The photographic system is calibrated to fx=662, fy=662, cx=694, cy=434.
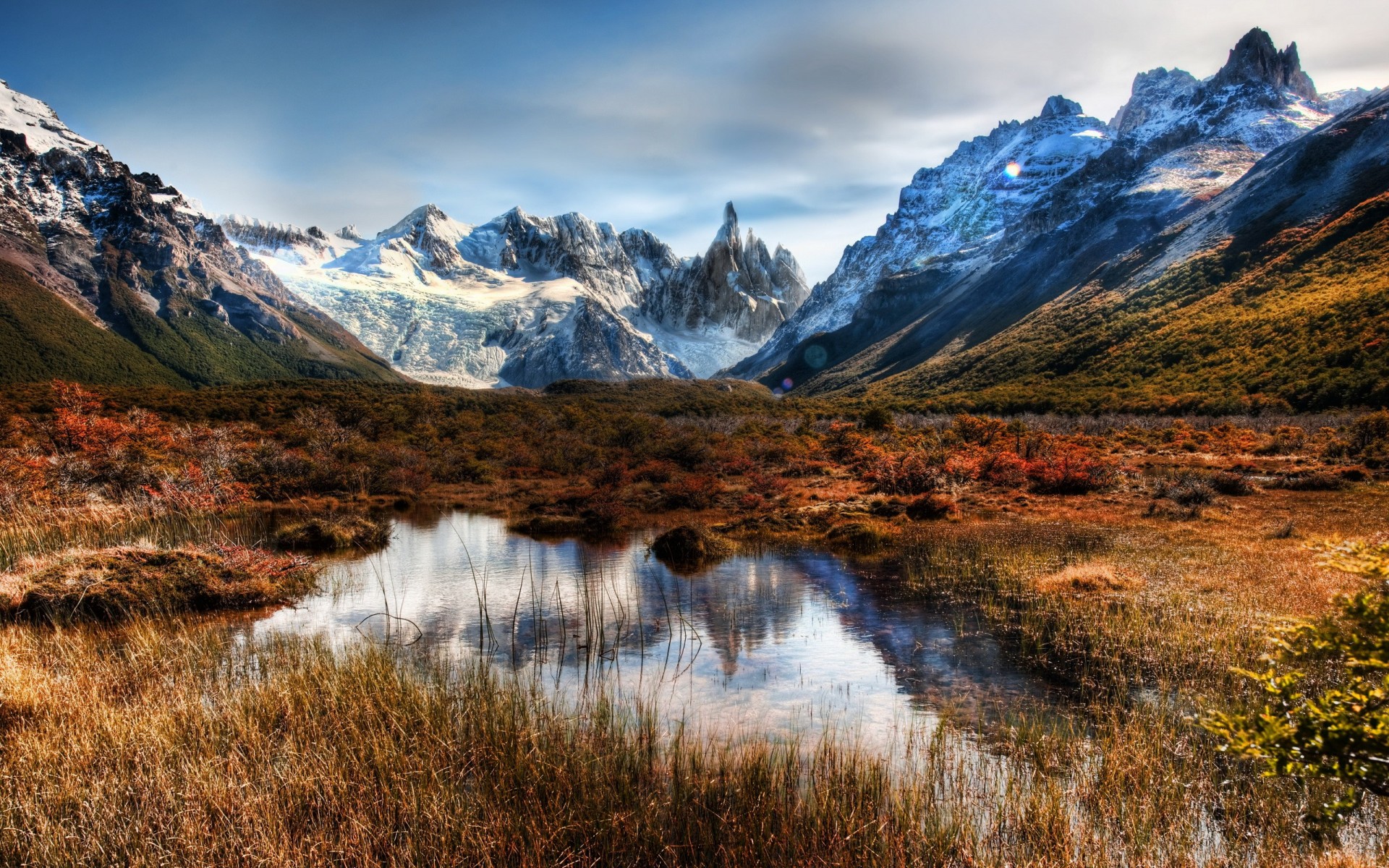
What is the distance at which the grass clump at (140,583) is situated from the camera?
1316cm

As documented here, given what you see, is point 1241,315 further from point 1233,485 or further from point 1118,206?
point 1118,206

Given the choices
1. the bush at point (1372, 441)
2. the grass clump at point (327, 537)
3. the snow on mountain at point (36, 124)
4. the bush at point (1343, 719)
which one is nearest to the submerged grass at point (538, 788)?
the bush at point (1343, 719)

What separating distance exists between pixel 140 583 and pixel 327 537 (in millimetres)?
8901

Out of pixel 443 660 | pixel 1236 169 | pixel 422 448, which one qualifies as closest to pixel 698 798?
pixel 443 660

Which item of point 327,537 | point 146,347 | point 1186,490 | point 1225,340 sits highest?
point 146,347

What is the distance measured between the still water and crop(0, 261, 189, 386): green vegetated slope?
115378 mm

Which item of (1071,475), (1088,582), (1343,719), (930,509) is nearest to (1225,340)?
(1071,475)

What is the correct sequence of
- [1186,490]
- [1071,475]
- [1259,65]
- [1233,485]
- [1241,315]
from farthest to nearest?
[1259,65], [1241,315], [1071,475], [1233,485], [1186,490]

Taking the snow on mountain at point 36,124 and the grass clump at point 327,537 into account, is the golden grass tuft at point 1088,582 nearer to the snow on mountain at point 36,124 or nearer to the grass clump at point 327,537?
the grass clump at point 327,537

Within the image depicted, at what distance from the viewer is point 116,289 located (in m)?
146

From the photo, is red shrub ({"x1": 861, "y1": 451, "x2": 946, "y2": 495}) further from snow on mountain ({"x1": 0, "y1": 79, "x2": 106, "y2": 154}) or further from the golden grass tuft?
snow on mountain ({"x1": 0, "y1": 79, "x2": 106, "y2": 154})

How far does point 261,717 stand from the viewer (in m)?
7.98

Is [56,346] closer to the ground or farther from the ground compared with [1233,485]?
farther from the ground

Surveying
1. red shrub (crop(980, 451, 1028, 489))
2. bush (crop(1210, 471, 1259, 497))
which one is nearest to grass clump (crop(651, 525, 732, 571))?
red shrub (crop(980, 451, 1028, 489))
